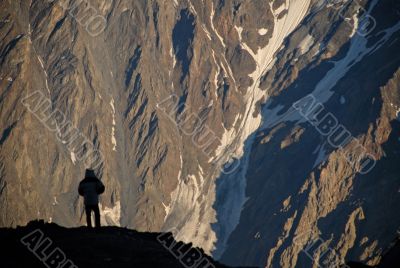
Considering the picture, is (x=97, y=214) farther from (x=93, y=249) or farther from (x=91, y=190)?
(x=93, y=249)

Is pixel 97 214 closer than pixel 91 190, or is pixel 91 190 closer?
pixel 91 190

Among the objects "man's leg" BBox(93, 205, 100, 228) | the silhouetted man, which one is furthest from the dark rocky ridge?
the silhouetted man

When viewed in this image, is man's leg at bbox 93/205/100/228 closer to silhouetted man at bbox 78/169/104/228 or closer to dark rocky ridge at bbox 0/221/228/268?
silhouetted man at bbox 78/169/104/228

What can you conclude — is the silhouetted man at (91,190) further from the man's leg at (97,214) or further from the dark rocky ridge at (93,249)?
the dark rocky ridge at (93,249)

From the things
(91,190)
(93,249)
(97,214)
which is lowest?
(93,249)

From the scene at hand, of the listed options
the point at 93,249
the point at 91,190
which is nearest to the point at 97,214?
the point at 91,190

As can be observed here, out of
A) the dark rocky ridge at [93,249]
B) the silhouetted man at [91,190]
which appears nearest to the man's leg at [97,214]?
the silhouetted man at [91,190]

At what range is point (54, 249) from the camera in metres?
33.8

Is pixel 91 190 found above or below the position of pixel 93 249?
above

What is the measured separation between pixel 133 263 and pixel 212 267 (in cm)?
320

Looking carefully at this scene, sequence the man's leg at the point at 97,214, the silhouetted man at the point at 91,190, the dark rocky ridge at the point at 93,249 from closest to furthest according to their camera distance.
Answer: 1. the dark rocky ridge at the point at 93,249
2. the silhouetted man at the point at 91,190
3. the man's leg at the point at 97,214

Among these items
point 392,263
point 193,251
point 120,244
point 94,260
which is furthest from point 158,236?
point 392,263

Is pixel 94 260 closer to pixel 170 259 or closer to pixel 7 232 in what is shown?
pixel 170 259

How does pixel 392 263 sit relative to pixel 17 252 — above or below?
below
